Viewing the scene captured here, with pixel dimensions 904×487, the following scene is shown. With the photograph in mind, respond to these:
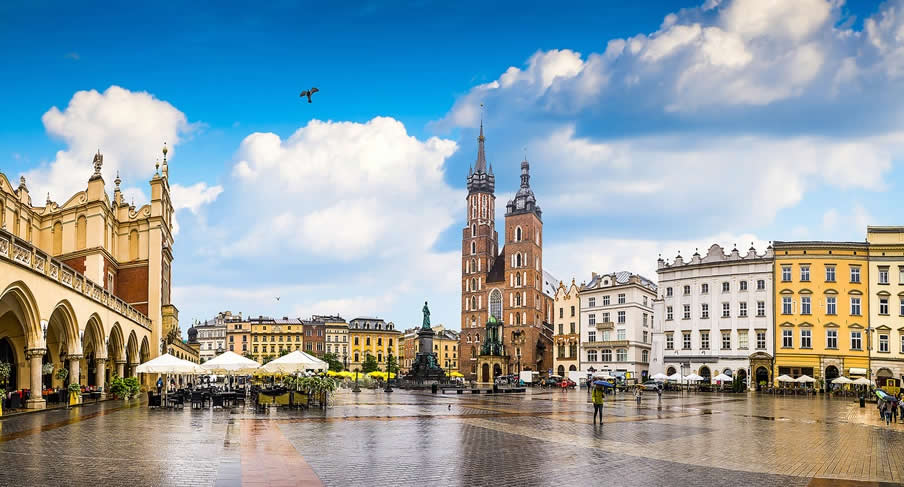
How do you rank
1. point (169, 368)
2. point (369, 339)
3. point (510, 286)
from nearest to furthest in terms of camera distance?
point (169, 368), point (510, 286), point (369, 339)

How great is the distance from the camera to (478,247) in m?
148

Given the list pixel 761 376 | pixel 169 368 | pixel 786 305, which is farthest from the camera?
pixel 761 376

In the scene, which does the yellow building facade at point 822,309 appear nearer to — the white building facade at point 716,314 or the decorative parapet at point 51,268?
the white building facade at point 716,314

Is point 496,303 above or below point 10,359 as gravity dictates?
above

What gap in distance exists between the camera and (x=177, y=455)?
1648cm

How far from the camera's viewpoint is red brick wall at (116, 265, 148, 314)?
5669 centimetres

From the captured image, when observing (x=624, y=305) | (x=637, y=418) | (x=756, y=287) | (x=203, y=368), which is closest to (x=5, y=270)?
(x=203, y=368)

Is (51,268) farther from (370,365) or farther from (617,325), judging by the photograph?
(370,365)

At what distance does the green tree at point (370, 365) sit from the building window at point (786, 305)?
88.1 m

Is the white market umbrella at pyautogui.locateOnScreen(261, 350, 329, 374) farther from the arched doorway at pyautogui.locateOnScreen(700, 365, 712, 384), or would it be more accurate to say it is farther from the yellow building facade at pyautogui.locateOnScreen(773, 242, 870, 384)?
the yellow building facade at pyautogui.locateOnScreen(773, 242, 870, 384)

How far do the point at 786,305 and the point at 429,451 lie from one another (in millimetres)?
63335

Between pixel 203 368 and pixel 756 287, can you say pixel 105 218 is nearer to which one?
pixel 203 368

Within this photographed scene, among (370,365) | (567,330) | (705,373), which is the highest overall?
(567,330)

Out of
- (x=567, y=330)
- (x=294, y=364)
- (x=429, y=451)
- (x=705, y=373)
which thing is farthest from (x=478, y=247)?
(x=429, y=451)
